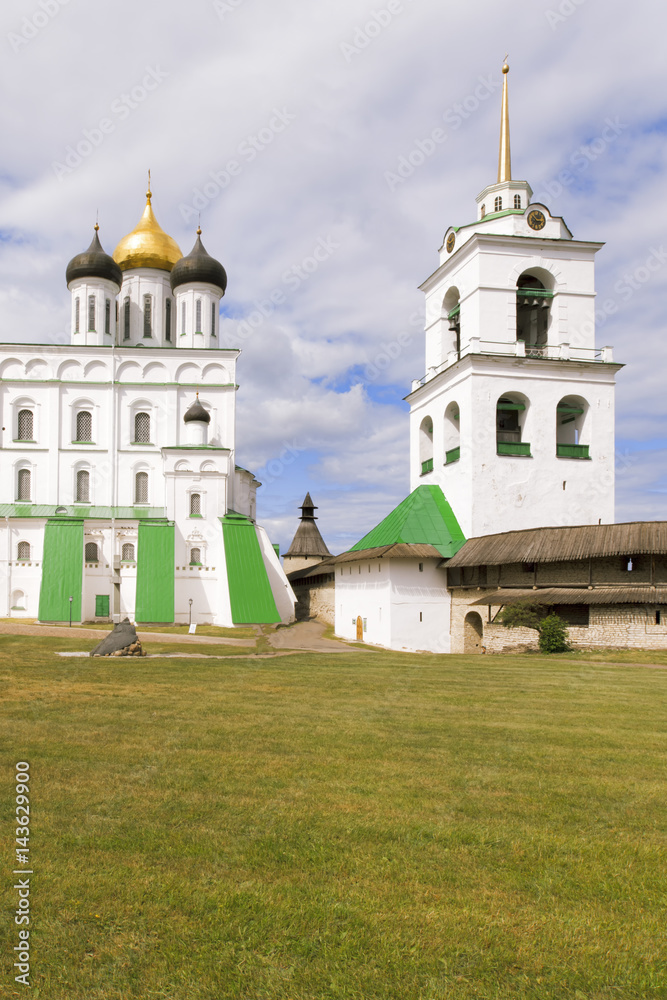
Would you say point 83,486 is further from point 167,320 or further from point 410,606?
point 410,606

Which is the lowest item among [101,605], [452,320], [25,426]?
[101,605]

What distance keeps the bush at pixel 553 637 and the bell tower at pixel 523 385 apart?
289 inches

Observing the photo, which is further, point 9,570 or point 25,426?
point 25,426

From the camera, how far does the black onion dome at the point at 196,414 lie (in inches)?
1356

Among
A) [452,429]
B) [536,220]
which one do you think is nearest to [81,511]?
[452,429]

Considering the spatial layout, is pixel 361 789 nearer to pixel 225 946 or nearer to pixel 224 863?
pixel 224 863

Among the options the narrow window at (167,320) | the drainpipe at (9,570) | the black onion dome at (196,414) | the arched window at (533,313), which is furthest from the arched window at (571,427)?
the drainpipe at (9,570)

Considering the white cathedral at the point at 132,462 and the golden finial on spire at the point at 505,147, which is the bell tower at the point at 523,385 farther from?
the white cathedral at the point at 132,462

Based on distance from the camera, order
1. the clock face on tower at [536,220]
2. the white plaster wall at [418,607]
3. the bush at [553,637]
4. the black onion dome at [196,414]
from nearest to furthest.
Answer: the bush at [553,637] < the white plaster wall at [418,607] < the clock face on tower at [536,220] < the black onion dome at [196,414]

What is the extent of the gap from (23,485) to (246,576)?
12.6 meters

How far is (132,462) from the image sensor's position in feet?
117

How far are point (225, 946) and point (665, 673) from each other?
12.6 m

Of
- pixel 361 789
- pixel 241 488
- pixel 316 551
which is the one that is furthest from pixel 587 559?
pixel 316 551

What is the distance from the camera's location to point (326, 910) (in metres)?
3.94
